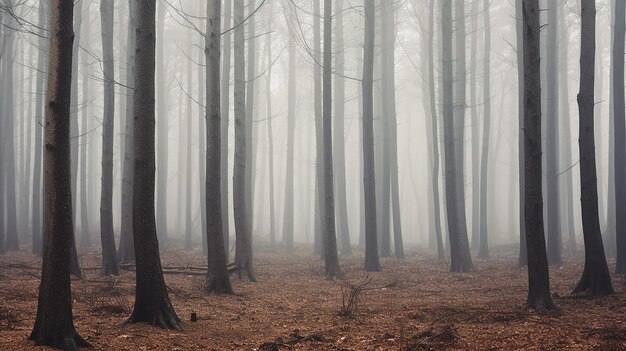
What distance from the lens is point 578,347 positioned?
6516 mm

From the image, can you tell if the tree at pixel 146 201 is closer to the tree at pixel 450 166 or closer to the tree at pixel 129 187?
the tree at pixel 129 187

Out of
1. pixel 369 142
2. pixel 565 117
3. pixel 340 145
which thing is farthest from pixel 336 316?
pixel 565 117

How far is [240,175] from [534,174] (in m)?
7.44

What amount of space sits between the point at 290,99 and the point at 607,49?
17.1 meters

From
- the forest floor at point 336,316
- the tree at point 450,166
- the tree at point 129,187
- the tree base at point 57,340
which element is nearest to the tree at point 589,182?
the forest floor at point 336,316

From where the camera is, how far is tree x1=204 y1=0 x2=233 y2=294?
11594 millimetres

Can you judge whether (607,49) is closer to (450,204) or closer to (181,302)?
(450,204)

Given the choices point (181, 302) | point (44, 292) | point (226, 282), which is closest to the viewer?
point (44, 292)

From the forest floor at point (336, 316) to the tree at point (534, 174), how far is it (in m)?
0.41

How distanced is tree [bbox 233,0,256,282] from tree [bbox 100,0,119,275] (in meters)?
2.81

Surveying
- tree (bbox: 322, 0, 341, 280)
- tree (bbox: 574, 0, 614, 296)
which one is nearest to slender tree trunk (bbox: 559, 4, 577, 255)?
tree (bbox: 322, 0, 341, 280)

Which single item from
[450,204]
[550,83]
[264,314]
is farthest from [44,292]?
[550,83]

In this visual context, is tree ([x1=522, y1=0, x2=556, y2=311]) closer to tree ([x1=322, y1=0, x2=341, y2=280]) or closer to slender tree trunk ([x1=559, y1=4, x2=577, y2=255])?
tree ([x1=322, y1=0, x2=341, y2=280])

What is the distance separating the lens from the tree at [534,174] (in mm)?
9125
